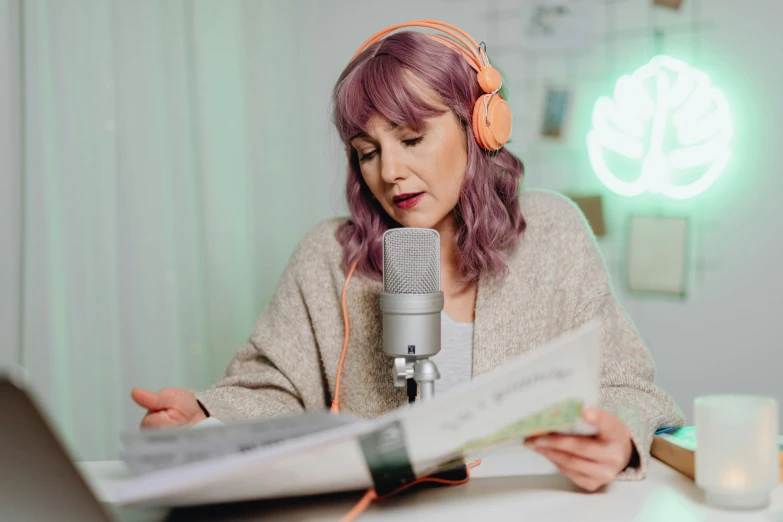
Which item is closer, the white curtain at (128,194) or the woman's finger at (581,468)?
the woman's finger at (581,468)

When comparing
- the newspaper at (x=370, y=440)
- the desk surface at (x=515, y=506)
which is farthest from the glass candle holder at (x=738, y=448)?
the newspaper at (x=370, y=440)

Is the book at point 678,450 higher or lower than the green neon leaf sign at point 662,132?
lower

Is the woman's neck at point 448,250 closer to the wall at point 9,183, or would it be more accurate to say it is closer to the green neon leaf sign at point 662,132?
the green neon leaf sign at point 662,132

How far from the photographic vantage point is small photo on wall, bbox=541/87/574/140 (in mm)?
2188

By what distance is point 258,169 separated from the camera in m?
1.99

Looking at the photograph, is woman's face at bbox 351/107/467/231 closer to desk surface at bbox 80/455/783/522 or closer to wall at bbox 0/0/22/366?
desk surface at bbox 80/455/783/522

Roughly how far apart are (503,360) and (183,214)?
1.07 metres

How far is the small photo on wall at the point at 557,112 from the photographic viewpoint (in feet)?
7.18

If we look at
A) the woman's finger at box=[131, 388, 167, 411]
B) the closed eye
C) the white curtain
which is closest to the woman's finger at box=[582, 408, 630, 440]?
the woman's finger at box=[131, 388, 167, 411]

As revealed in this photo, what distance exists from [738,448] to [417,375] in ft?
1.14

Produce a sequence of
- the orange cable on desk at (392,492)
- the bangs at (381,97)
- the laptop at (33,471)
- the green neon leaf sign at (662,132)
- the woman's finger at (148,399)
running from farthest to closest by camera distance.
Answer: the green neon leaf sign at (662,132), the bangs at (381,97), the woman's finger at (148,399), the orange cable on desk at (392,492), the laptop at (33,471)

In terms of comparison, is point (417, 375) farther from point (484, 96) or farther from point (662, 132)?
point (662, 132)

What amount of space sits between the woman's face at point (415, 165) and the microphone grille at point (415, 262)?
→ 29 centimetres

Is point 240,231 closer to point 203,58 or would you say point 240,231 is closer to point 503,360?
point 203,58
